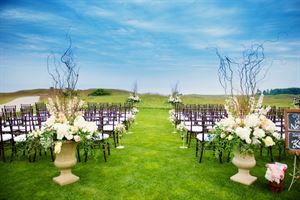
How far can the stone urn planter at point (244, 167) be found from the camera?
3.75 meters

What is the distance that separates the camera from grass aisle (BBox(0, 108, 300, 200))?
3371 millimetres

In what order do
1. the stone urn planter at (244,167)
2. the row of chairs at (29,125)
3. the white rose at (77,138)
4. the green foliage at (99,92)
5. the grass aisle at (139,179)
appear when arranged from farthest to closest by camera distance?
the green foliage at (99,92) < the row of chairs at (29,125) < the stone urn planter at (244,167) < the white rose at (77,138) < the grass aisle at (139,179)

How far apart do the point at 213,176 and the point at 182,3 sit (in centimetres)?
973

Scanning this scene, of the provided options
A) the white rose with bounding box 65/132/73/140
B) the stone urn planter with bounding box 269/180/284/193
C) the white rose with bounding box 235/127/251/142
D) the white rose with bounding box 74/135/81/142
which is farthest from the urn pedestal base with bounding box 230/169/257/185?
the white rose with bounding box 65/132/73/140

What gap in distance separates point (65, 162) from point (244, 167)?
114 inches

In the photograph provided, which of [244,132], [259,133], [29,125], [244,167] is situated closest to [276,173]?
[244,167]

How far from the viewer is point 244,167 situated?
3766 mm

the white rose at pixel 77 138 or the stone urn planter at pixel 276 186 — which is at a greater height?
the white rose at pixel 77 138

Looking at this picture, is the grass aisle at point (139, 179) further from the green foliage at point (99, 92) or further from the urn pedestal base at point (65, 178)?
the green foliage at point (99, 92)

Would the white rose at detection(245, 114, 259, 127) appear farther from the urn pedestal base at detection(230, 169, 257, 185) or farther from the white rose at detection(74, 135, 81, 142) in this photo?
the white rose at detection(74, 135, 81, 142)

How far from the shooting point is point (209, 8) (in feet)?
32.3

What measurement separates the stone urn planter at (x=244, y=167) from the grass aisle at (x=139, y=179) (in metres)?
0.11

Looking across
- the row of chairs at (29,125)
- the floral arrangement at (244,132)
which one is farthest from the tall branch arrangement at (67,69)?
the floral arrangement at (244,132)

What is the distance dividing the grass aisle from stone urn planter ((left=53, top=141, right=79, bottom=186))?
4.5 inches
